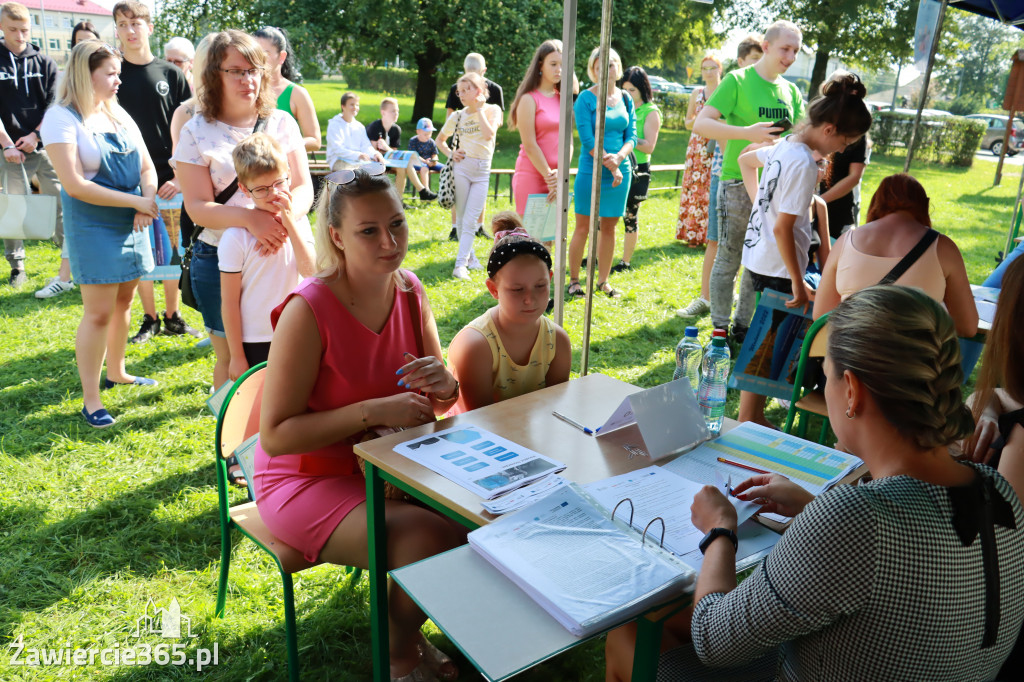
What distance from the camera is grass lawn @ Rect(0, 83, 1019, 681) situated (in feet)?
8.02

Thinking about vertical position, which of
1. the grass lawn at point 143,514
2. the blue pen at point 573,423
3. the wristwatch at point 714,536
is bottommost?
the grass lawn at point 143,514

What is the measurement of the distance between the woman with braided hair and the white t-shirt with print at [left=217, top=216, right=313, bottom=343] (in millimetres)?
2330

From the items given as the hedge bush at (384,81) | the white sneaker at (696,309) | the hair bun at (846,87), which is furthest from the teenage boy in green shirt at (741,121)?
the hedge bush at (384,81)

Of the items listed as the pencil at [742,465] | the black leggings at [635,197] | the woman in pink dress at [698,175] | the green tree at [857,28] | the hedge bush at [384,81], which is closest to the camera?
the pencil at [742,465]

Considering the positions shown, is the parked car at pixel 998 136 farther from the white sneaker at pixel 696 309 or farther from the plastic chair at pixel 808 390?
the plastic chair at pixel 808 390

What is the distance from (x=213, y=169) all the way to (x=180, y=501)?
1.46 meters

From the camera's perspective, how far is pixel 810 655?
4.20 ft

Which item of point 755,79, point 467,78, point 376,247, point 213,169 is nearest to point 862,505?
point 376,247

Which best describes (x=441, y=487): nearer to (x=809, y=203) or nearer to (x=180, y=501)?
(x=180, y=501)

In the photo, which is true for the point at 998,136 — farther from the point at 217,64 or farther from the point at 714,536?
the point at 714,536

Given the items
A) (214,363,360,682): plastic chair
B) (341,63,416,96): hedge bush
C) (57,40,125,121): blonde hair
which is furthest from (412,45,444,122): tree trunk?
(214,363,360,682): plastic chair

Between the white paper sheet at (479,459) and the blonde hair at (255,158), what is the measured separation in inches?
61.3

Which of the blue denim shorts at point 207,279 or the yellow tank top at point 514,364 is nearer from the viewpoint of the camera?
the yellow tank top at point 514,364

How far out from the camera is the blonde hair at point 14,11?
5.71 meters
